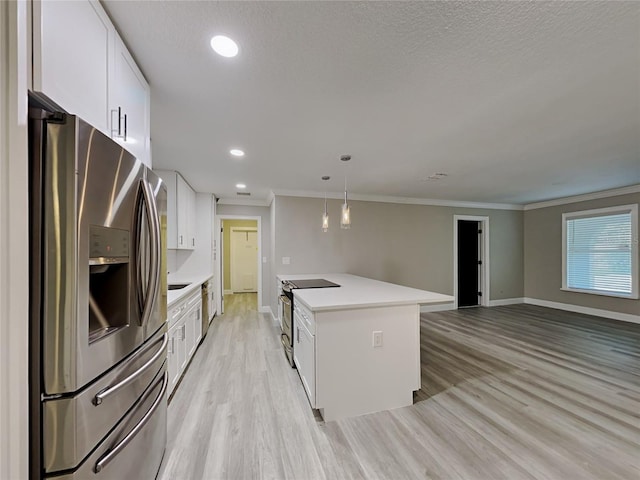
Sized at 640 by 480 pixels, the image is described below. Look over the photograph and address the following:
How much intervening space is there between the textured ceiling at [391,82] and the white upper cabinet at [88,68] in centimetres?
11

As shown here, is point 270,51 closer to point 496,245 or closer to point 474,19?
point 474,19

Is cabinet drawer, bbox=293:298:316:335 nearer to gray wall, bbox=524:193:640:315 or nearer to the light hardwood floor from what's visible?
the light hardwood floor

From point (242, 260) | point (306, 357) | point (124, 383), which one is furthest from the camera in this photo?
point (242, 260)

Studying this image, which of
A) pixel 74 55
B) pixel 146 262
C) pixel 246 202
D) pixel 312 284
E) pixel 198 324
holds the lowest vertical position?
pixel 198 324

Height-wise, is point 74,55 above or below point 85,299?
above

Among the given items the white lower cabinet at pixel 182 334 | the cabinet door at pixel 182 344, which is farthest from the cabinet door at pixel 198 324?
the cabinet door at pixel 182 344

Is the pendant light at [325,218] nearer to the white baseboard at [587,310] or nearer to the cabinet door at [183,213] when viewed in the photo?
the cabinet door at [183,213]

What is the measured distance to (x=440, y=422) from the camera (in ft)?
6.59

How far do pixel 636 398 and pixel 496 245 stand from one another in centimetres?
423

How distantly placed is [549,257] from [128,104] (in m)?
7.69

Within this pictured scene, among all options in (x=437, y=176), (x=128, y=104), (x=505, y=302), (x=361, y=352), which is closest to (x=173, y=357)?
(x=361, y=352)

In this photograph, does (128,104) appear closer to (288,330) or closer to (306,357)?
(306,357)

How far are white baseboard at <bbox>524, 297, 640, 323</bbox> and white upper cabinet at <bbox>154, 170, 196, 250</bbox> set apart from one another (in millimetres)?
7603

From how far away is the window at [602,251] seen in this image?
15.0 ft
